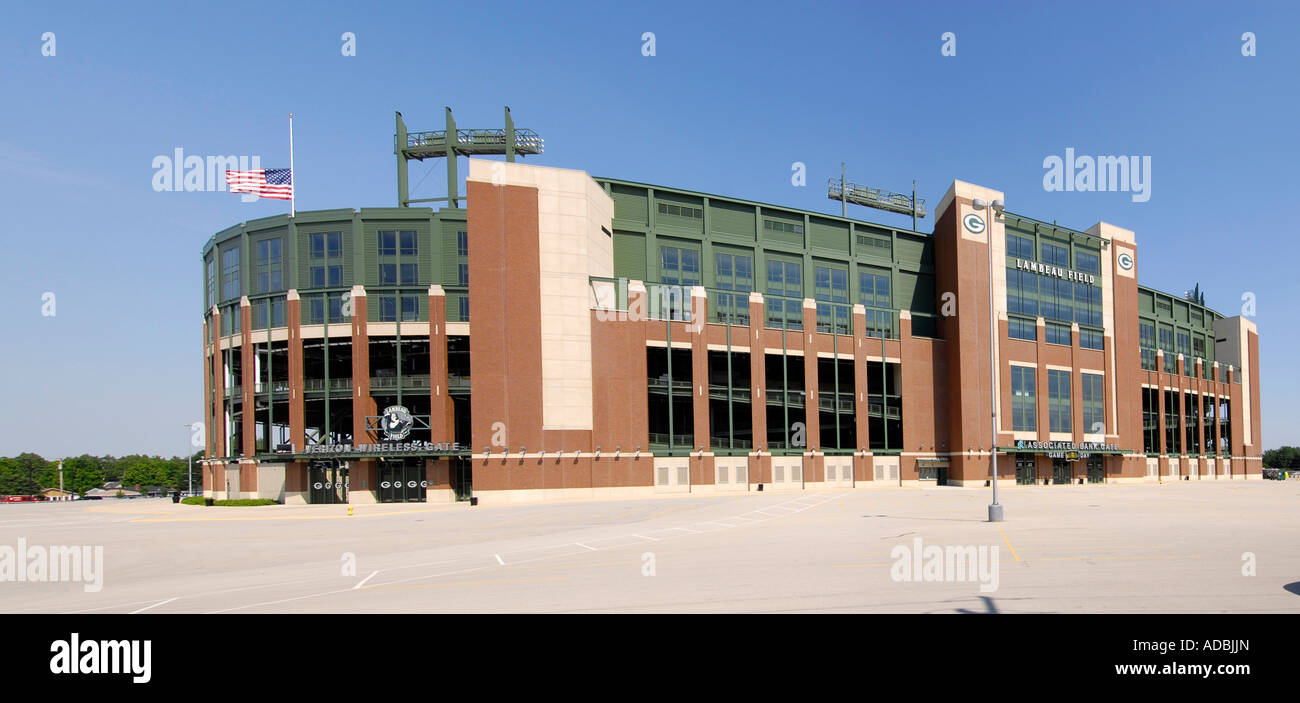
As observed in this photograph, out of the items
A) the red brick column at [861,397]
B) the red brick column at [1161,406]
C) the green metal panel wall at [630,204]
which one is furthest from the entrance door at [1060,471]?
the green metal panel wall at [630,204]

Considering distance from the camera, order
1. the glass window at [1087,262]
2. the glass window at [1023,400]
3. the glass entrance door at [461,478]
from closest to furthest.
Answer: the glass entrance door at [461,478] < the glass window at [1023,400] < the glass window at [1087,262]

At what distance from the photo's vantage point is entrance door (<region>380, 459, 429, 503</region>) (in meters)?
61.0

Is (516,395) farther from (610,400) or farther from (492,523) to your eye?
(492,523)

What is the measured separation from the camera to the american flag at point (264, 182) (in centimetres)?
5581

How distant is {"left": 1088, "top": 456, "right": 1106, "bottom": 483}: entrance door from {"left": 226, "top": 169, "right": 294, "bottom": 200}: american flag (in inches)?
3297

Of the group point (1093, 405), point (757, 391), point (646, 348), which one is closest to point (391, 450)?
point (646, 348)

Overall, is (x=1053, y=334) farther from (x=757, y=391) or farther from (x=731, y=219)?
(x=731, y=219)

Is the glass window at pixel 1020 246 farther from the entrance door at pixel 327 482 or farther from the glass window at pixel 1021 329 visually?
the entrance door at pixel 327 482

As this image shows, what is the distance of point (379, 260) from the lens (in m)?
63.1

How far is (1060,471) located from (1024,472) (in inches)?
214

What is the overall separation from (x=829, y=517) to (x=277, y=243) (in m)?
53.6

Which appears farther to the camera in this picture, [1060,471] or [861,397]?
[1060,471]

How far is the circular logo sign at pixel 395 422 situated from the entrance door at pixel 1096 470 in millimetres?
71150

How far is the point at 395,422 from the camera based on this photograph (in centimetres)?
6062
